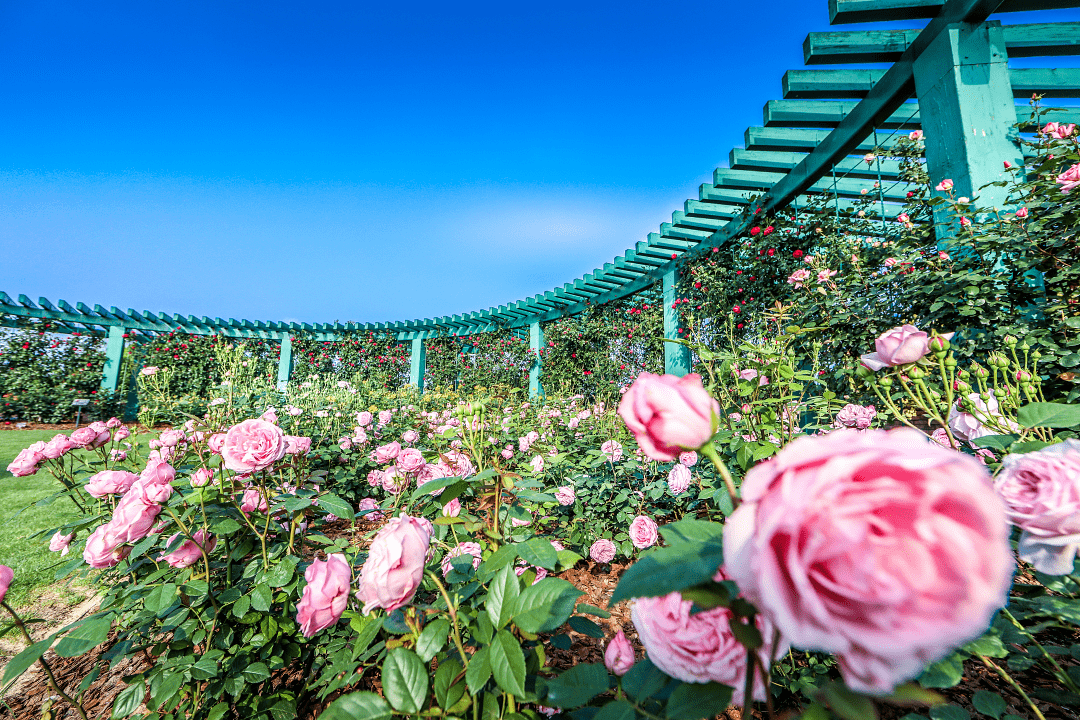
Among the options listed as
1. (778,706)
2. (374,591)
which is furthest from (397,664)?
(778,706)

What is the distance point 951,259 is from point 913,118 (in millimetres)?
1642

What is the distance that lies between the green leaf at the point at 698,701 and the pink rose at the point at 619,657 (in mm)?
231

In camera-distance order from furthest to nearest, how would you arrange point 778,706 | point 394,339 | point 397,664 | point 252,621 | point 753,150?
point 394,339, point 753,150, point 778,706, point 252,621, point 397,664

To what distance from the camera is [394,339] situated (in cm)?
1118

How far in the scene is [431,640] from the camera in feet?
2.03

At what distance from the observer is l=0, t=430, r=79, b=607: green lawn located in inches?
83.7

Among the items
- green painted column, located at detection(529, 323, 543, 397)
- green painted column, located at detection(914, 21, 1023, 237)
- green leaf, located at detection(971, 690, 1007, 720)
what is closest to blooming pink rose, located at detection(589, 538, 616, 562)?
green leaf, located at detection(971, 690, 1007, 720)

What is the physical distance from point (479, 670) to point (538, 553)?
213 mm

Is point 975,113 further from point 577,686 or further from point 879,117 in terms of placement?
point 577,686

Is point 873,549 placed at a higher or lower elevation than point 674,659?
higher

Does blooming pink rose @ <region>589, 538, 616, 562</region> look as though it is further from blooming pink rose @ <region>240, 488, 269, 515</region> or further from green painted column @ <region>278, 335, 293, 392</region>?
green painted column @ <region>278, 335, 293, 392</region>

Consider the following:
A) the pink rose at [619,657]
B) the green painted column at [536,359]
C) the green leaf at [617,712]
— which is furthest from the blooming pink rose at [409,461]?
the green painted column at [536,359]

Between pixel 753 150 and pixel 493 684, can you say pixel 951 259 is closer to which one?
pixel 753 150

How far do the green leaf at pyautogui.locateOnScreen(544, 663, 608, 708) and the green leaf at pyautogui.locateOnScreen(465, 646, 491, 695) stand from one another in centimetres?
9
